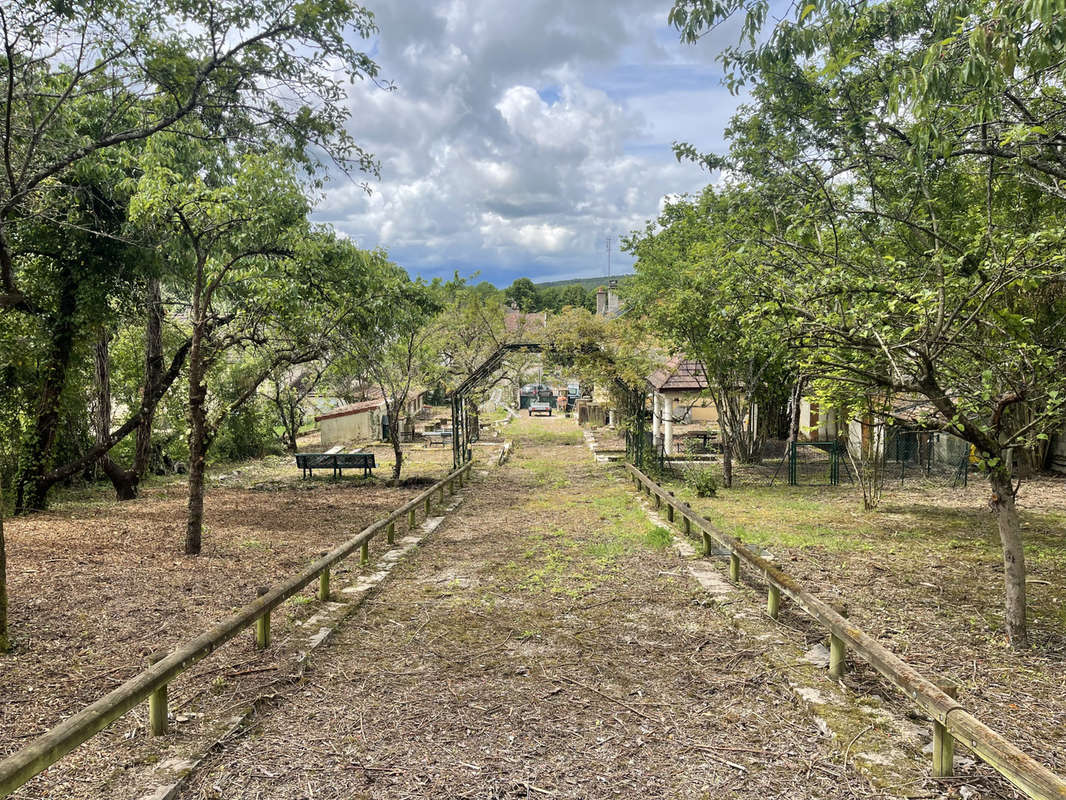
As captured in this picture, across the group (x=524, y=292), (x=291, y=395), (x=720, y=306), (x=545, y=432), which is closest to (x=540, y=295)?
(x=524, y=292)

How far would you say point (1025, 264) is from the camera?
4984mm

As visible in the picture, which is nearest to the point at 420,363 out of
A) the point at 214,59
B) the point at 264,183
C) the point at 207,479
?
the point at 207,479

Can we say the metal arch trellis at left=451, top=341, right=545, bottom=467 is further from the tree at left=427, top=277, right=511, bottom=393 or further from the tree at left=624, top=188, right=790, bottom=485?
the tree at left=427, top=277, right=511, bottom=393

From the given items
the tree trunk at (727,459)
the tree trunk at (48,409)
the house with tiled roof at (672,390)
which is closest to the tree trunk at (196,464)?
the tree trunk at (48,409)

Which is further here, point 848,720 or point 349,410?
point 349,410

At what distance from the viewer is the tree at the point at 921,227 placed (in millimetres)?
4707

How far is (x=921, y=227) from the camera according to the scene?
Answer: 22.1 ft

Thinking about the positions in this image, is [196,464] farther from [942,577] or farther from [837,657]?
Result: [942,577]

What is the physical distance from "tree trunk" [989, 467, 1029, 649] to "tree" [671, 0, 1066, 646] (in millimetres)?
11

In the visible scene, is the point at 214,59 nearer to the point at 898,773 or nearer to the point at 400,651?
the point at 400,651

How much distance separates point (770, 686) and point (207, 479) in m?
16.9

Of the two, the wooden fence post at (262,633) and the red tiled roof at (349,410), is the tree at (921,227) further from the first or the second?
the red tiled roof at (349,410)

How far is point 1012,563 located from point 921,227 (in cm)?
336

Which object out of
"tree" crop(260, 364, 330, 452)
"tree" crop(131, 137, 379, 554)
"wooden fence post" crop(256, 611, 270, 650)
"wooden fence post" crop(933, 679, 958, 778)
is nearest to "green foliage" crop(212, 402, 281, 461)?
"tree" crop(260, 364, 330, 452)
